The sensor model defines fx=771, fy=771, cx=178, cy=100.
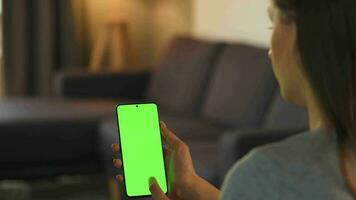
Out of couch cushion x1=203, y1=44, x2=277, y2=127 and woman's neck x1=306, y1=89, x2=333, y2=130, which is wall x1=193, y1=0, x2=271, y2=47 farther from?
woman's neck x1=306, y1=89, x2=333, y2=130

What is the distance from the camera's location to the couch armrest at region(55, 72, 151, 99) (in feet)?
13.6

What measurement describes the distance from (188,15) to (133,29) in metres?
0.62

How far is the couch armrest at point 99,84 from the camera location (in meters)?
4.15

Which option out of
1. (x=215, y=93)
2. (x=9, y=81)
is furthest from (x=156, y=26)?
(x=215, y=93)

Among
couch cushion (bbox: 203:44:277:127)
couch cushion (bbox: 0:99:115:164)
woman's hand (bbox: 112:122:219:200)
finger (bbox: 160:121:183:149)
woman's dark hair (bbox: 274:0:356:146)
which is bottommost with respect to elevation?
couch cushion (bbox: 0:99:115:164)

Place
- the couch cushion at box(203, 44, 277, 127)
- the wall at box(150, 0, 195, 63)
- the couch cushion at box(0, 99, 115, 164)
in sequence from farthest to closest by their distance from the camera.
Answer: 1. the wall at box(150, 0, 195, 63)
2. the couch cushion at box(0, 99, 115, 164)
3. the couch cushion at box(203, 44, 277, 127)

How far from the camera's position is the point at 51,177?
3.63 metres

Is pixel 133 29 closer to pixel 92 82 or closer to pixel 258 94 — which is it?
pixel 92 82

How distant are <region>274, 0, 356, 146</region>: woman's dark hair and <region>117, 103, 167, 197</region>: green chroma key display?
490 millimetres

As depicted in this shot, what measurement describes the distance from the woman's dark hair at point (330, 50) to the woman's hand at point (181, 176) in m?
0.45

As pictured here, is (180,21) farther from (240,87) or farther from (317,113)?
(317,113)

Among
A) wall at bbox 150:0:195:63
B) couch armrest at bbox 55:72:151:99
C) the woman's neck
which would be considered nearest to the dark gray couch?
couch armrest at bbox 55:72:151:99

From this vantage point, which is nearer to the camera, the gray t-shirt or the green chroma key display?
the gray t-shirt

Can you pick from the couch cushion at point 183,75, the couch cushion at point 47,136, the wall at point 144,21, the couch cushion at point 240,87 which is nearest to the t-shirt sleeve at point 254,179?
the couch cushion at point 240,87
